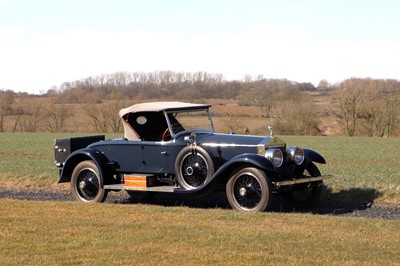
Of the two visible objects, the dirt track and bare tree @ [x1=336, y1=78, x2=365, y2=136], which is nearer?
the dirt track

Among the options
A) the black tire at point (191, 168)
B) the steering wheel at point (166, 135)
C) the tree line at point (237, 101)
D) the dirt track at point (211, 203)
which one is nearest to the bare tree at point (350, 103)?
the tree line at point (237, 101)

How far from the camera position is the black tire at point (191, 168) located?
11.0 metres

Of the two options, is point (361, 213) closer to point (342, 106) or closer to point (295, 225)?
point (295, 225)

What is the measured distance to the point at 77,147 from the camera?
12734 mm

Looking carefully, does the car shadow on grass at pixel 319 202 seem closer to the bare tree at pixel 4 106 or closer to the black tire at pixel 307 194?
the black tire at pixel 307 194

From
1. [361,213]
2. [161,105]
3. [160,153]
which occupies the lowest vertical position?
[361,213]

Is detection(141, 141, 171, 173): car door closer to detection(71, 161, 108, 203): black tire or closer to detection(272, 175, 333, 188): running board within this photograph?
detection(71, 161, 108, 203): black tire

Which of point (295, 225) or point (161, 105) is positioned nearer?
point (295, 225)

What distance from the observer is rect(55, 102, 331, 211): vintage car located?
10.6 m

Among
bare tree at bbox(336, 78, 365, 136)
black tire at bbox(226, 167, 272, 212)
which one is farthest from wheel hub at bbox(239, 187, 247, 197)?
bare tree at bbox(336, 78, 365, 136)

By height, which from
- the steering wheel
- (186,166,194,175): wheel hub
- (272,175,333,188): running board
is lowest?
(272,175,333,188): running board

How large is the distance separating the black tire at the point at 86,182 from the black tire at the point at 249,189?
2.62 metres

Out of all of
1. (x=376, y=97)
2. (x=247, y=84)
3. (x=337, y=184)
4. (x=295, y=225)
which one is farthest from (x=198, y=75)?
(x=295, y=225)

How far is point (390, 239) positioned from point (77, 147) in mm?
6749
